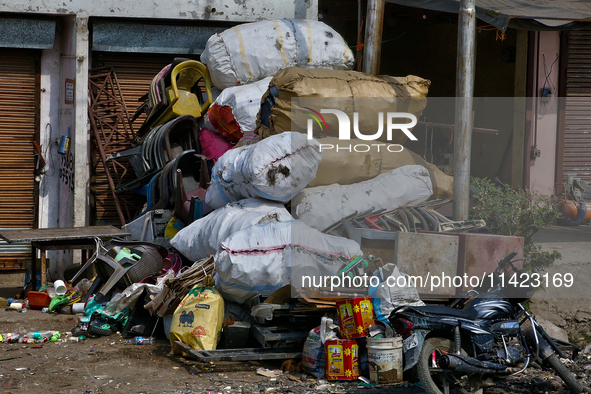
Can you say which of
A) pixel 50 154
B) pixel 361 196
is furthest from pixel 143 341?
pixel 50 154

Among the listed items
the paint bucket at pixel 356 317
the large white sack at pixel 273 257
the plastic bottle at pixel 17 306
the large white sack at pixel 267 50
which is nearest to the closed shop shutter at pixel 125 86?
the large white sack at pixel 267 50

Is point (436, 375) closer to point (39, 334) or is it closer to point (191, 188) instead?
point (39, 334)

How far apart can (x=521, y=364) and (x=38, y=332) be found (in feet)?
13.1

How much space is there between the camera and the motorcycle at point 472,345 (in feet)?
12.3

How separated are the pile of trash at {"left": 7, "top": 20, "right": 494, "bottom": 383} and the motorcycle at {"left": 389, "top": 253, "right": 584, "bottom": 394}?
0.17 m

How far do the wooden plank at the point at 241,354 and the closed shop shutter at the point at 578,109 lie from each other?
5.96 m

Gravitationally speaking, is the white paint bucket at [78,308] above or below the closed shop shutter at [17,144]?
below

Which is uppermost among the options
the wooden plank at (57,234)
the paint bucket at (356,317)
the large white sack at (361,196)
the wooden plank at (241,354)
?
the large white sack at (361,196)

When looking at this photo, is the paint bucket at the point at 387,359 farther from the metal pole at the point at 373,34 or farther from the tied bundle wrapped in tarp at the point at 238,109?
the metal pole at the point at 373,34

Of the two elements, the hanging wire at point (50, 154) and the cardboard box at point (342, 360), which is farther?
the hanging wire at point (50, 154)

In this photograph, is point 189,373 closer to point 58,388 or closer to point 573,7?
point 58,388

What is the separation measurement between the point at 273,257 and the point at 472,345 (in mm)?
1670

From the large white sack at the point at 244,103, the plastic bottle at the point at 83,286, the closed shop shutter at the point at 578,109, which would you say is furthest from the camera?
the closed shop shutter at the point at 578,109

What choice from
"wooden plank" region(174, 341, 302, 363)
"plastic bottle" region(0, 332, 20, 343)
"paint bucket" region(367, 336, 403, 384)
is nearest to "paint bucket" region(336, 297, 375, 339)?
"paint bucket" region(367, 336, 403, 384)
